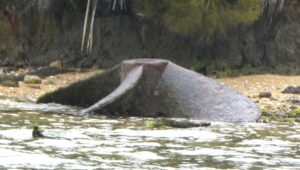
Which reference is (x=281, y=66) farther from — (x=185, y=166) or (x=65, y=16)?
(x=185, y=166)

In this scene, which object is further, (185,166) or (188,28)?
(188,28)

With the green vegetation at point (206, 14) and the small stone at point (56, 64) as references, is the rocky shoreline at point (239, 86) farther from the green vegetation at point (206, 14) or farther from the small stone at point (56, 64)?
the green vegetation at point (206, 14)

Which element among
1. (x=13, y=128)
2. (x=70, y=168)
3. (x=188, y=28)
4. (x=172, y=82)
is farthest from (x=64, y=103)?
(x=70, y=168)

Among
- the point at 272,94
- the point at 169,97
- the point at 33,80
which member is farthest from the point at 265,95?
the point at 33,80

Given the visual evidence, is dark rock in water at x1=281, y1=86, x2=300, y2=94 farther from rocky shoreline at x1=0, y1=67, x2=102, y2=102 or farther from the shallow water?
rocky shoreline at x1=0, y1=67, x2=102, y2=102

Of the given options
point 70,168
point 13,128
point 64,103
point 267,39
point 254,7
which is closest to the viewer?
point 70,168

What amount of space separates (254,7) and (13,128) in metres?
6.94

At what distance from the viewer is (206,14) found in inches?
535

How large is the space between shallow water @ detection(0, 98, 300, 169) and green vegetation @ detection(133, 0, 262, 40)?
15.5ft

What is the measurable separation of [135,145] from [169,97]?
102 inches

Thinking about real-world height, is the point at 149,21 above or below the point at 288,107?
above

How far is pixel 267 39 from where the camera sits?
48.1 feet

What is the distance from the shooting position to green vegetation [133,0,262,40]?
13.5m

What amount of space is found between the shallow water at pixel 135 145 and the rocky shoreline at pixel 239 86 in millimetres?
1168
